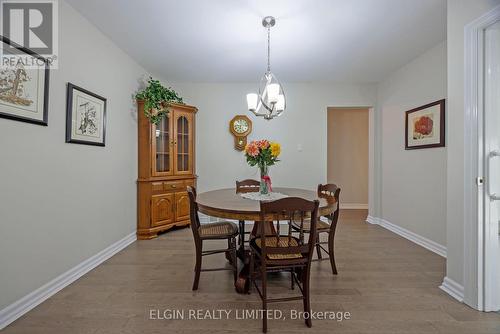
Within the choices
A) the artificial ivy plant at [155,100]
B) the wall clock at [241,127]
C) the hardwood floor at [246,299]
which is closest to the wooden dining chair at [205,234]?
the hardwood floor at [246,299]

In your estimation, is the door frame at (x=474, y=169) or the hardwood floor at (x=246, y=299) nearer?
the hardwood floor at (x=246, y=299)

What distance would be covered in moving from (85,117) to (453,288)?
11.6ft

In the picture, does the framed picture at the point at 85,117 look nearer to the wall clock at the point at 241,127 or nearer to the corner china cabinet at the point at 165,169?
the corner china cabinet at the point at 165,169

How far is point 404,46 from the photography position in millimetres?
2844

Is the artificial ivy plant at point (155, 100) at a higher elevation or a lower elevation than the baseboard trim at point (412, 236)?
higher

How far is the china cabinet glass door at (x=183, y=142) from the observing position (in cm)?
361

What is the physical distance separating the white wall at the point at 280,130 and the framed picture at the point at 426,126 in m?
1.03

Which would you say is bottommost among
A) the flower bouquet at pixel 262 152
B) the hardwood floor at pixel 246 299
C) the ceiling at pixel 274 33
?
the hardwood floor at pixel 246 299

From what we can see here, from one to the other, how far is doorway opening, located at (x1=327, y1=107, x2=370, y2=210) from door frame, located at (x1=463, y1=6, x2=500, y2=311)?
3.64 m

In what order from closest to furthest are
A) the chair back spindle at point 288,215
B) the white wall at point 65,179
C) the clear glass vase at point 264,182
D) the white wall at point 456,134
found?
the chair back spindle at point 288,215 < the white wall at point 65,179 < the white wall at point 456,134 < the clear glass vase at point 264,182

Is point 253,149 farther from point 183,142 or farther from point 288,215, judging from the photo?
point 183,142

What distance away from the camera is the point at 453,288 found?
190 cm

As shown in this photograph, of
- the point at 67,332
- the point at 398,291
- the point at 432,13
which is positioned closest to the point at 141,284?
the point at 67,332

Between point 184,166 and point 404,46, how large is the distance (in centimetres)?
331
